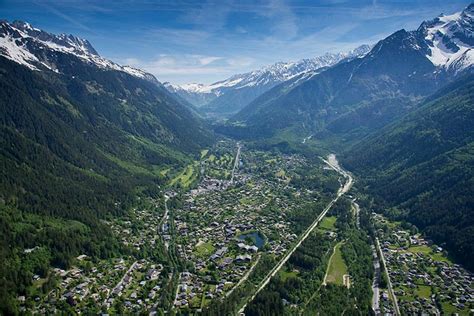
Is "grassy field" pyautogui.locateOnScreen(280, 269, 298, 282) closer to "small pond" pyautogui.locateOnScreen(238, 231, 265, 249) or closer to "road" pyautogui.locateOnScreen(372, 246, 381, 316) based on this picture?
"small pond" pyautogui.locateOnScreen(238, 231, 265, 249)

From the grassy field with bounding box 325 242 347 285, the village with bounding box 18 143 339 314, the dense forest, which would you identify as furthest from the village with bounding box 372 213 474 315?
the village with bounding box 18 143 339 314

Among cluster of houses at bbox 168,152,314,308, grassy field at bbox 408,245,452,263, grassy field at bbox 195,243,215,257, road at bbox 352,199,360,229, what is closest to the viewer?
cluster of houses at bbox 168,152,314,308

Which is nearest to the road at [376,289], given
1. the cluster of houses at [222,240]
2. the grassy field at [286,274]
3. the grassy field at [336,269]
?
the grassy field at [336,269]

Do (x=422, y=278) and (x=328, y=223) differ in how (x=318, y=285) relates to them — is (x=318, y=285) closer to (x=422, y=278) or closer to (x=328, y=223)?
(x=422, y=278)

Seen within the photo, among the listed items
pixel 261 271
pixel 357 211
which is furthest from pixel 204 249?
pixel 357 211

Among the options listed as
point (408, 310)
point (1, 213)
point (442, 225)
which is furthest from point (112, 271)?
point (442, 225)
